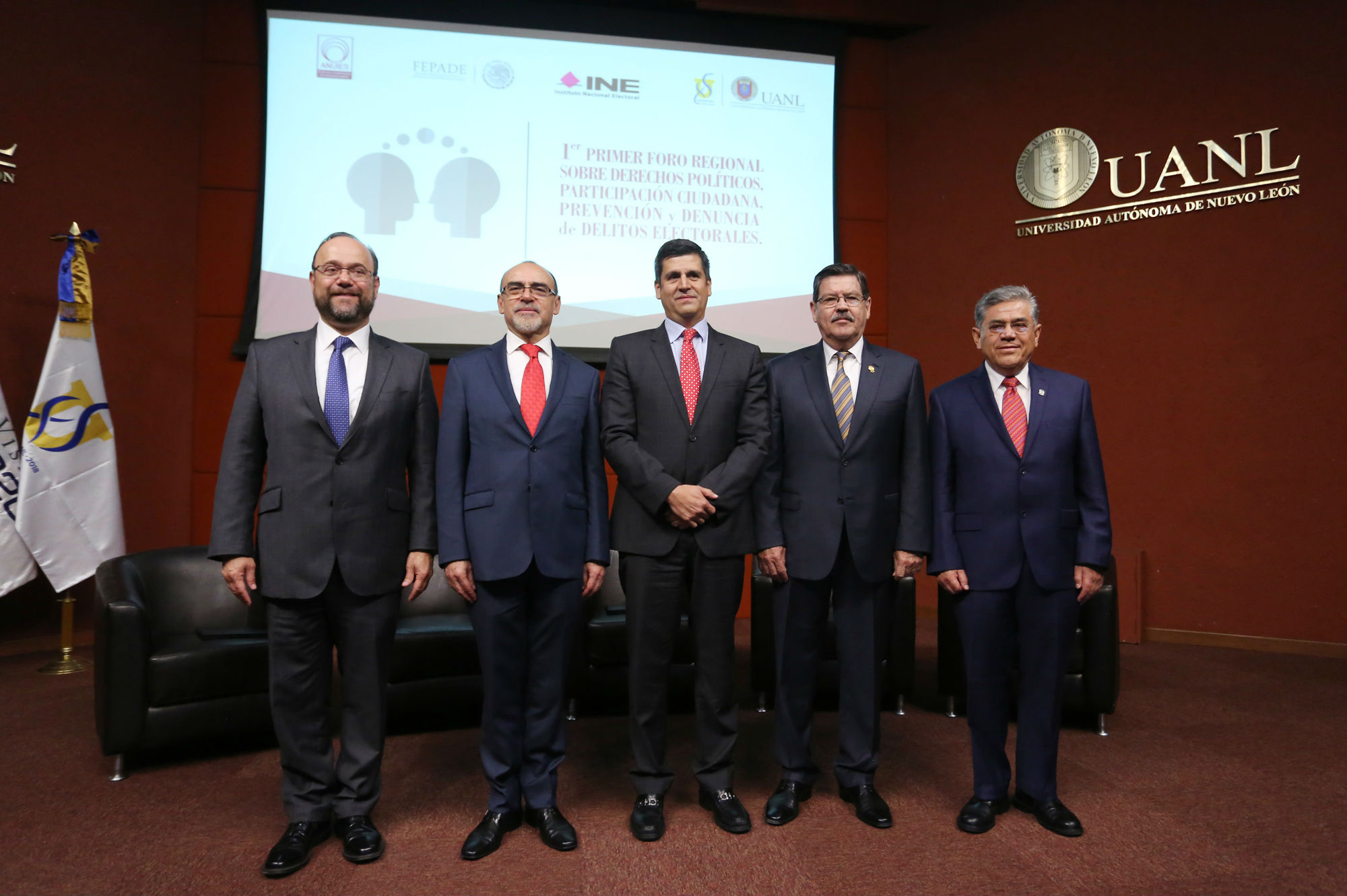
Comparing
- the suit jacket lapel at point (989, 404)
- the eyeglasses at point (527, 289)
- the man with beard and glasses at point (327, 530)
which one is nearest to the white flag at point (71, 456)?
the man with beard and glasses at point (327, 530)

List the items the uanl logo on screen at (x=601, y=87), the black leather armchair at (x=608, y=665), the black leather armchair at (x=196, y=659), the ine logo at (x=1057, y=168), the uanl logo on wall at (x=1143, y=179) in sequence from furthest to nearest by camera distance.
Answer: the ine logo at (x=1057, y=168) → the uanl logo on screen at (x=601, y=87) → the uanl logo on wall at (x=1143, y=179) → the black leather armchair at (x=608, y=665) → the black leather armchair at (x=196, y=659)

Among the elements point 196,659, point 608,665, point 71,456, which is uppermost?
point 71,456

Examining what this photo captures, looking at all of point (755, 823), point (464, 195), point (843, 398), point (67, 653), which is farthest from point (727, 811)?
point (464, 195)

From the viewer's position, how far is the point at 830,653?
331 cm

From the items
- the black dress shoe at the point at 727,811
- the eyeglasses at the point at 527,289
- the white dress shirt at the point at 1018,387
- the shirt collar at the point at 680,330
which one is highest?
the eyeglasses at the point at 527,289

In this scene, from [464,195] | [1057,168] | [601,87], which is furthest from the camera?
[1057,168]

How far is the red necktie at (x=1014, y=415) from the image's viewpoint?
91.6 inches

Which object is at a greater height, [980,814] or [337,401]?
[337,401]

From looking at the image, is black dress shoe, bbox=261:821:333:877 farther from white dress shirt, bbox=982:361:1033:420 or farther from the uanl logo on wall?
the uanl logo on wall

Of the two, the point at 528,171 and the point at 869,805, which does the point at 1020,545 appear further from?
the point at 528,171

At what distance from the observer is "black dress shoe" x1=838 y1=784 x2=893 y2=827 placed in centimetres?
227

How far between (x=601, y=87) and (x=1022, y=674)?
13.4 feet

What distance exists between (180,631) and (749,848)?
2312mm

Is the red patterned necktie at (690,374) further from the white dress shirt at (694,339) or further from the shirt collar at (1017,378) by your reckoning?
the shirt collar at (1017,378)
